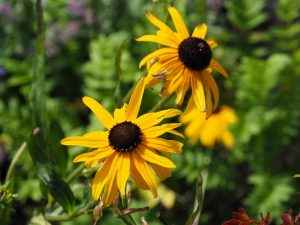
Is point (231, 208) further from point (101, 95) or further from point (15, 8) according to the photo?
point (15, 8)

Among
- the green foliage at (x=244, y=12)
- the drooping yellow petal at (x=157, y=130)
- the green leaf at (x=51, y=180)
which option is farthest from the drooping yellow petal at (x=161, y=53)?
the green foliage at (x=244, y=12)

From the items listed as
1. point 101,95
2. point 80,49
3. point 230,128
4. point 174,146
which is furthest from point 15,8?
point 174,146

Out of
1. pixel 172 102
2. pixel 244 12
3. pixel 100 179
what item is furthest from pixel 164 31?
pixel 244 12

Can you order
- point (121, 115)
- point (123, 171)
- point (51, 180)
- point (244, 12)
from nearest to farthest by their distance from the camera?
point (123, 171) → point (121, 115) → point (51, 180) → point (244, 12)

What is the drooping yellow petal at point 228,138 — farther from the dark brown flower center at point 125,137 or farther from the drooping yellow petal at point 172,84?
the dark brown flower center at point 125,137

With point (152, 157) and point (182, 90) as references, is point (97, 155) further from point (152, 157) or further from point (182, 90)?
point (182, 90)
